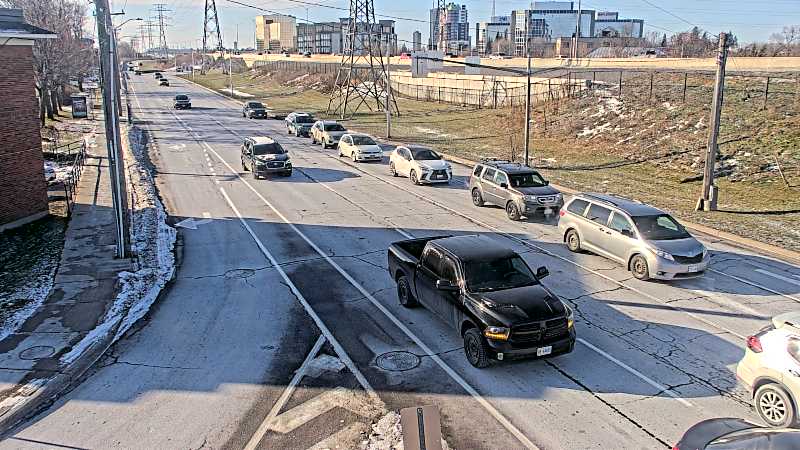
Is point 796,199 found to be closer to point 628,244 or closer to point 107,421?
point 628,244

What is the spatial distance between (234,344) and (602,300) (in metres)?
7.82

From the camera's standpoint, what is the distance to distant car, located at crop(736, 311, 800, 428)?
28.6 feet

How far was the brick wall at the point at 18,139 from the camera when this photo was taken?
1995 centimetres

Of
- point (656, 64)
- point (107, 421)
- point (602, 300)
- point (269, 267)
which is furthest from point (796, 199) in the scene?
point (656, 64)

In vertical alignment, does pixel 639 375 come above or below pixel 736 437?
below

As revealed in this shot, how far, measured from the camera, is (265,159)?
95.6ft

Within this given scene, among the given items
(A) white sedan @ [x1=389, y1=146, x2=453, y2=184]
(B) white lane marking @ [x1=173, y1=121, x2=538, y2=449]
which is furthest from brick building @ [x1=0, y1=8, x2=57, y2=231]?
(A) white sedan @ [x1=389, y1=146, x2=453, y2=184]

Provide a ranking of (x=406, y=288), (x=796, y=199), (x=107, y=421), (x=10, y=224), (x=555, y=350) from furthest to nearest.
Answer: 1. (x=796, y=199)
2. (x=10, y=224)
3. (x=406, y=288)
4. (x=555, y=350)
5. (x=107, y=421)

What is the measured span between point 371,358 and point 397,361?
472mm

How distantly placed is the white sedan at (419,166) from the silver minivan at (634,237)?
1045 centimetres

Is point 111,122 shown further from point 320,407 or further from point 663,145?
point 663,145

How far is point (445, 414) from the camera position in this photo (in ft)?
30.8

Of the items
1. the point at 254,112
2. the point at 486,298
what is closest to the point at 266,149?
the point at 486,298

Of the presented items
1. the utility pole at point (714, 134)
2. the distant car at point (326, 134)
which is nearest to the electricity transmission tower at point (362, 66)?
the distant car at point (326, 134)
